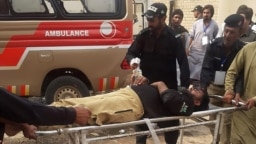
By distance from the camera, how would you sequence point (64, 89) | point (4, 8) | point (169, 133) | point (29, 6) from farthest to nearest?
point (64, 89) → point (29, 6) → point (4, 8) → point (169, 133)

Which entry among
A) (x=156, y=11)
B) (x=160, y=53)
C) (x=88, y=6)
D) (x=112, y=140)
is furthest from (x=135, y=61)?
(x=88, y=6)

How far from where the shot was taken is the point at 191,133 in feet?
17.2

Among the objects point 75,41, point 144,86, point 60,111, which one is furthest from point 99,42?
point 60,111

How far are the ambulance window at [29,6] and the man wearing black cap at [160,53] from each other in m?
1.84

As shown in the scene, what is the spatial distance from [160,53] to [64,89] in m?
2.00

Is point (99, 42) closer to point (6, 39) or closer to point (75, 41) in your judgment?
point (75, 41)

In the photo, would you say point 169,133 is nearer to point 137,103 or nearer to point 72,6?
point 137,103

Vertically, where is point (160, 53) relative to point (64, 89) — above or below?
above

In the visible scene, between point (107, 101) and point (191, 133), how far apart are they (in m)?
2.60

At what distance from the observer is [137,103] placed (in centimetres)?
310

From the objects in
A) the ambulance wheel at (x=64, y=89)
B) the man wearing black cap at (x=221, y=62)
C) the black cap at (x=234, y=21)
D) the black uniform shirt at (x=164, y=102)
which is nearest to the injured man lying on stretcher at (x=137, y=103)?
the black uniform shirt at (x=164, y=102)

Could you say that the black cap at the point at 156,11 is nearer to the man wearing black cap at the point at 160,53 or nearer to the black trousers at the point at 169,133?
the man wearing black cap at the point at 160,53

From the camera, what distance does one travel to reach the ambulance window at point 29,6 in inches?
200

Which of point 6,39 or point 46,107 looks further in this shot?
point 6,39
